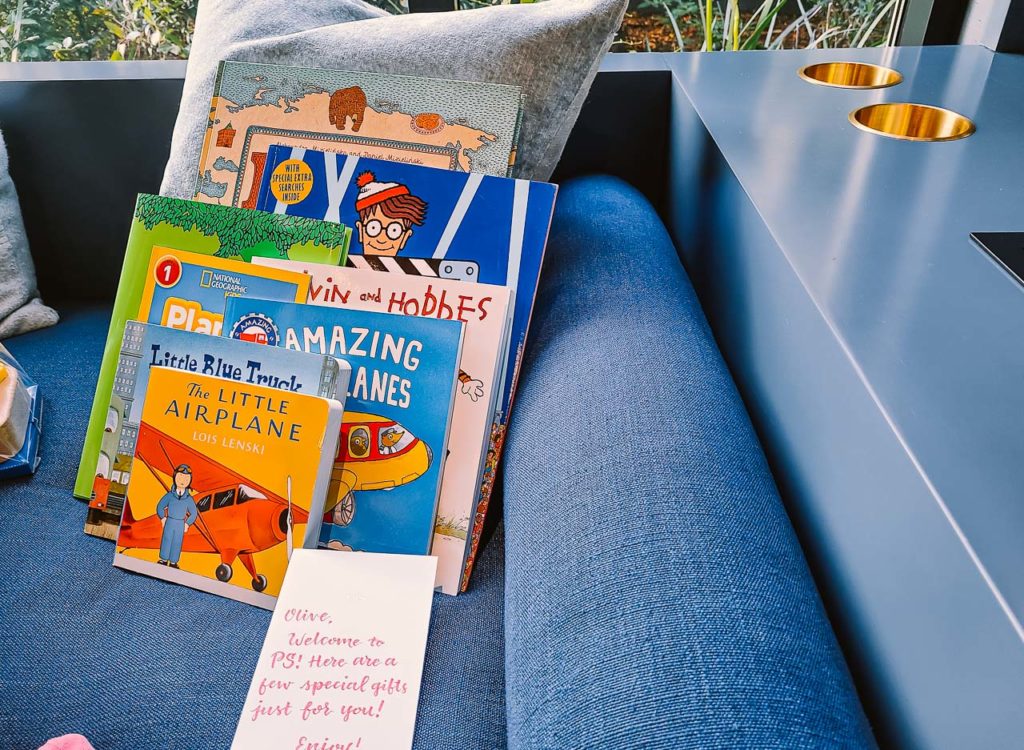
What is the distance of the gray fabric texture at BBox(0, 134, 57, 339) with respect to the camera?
1.08m

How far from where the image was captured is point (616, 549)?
543 mm

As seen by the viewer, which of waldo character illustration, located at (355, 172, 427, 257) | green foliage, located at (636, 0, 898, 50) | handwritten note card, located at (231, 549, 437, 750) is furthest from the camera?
green foliage, located at (636, 0, 898, 50)

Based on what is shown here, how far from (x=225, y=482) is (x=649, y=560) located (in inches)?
17.5

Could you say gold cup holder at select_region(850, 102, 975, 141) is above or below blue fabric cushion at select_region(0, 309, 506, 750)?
above

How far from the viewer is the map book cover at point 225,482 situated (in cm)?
73

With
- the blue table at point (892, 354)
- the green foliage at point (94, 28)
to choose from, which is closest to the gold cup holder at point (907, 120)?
the blue table at point (892, 354)

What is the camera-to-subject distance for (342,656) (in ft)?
2.17

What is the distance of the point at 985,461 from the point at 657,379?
0.28 m

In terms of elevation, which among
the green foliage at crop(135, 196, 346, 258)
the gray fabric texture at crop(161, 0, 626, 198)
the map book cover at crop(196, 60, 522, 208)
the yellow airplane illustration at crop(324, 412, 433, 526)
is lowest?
the yellow airplane illustration at crop(324, 412, 433, 526)

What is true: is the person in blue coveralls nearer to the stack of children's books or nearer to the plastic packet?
the stack of children's books

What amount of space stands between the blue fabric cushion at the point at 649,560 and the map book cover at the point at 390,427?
0.29ft

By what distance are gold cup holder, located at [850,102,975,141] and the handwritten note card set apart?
2.26 ft

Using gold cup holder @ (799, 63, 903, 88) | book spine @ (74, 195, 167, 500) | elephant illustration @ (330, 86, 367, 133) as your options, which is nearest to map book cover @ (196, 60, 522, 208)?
elephant illustration @ (330, 86, 367, 133)

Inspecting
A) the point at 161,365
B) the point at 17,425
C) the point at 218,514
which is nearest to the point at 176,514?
the point at 218,514
